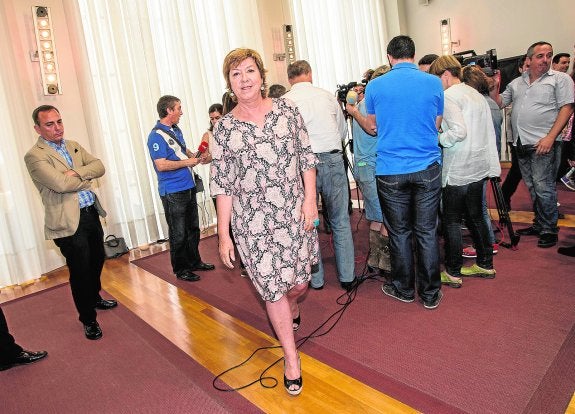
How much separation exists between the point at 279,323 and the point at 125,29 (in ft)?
14.6

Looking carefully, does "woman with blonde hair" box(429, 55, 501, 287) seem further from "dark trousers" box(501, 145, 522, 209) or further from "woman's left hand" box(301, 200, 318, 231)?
"dark trousers" box(501, 145, 522, 209)

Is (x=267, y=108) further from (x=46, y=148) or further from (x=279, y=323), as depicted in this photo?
(x=46, y=148)

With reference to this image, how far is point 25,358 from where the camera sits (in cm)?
274

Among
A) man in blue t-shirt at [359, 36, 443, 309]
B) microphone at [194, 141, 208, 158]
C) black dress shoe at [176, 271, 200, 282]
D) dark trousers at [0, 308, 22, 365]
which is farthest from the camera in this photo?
black dress shoe at [176, 271, 200, 282]

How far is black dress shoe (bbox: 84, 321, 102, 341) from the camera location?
2971 millimetres

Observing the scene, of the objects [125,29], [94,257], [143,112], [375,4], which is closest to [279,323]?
[94,257]

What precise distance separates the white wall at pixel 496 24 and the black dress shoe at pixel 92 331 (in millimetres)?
7568

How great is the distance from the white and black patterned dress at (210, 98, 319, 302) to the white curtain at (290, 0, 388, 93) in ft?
17.7

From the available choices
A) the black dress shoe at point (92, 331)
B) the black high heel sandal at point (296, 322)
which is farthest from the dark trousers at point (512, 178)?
the black dress shoe at point (92, 331)

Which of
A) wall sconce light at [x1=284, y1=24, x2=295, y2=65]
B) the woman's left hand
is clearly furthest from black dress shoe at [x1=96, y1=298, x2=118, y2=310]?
wall sconce light at [x1=284, y1=24, x2=295, y2=65]

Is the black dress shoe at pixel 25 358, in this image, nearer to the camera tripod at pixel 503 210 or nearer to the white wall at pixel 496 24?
the camera tripod at pixel 503 210

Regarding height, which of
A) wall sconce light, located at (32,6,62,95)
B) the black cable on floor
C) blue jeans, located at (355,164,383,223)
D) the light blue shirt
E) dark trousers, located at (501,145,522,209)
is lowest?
the black cable on floor

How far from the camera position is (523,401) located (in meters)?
1.82

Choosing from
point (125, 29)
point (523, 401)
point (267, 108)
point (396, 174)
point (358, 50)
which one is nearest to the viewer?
point (523, 401)
